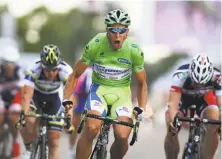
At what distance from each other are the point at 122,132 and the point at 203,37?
99.2m

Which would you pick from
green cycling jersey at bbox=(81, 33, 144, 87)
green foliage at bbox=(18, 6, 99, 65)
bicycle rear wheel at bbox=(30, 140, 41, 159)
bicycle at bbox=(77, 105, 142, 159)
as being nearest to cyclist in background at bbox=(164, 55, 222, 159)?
green cycling jersey at bbox=(81, 33, 144, 87)

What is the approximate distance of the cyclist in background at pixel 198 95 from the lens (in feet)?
34.5

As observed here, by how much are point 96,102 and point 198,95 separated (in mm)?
2459

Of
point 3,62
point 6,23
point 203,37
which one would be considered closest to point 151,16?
point 203,37

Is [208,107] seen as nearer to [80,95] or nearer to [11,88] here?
[80,95]

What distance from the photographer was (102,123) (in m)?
9.24

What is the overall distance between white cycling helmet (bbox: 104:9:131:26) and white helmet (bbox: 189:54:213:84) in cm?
151

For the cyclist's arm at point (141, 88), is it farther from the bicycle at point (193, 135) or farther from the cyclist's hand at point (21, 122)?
the cyclist's hand at point (21, 122)

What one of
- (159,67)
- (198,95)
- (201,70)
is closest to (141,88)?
(201,70)

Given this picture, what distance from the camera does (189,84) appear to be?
36.3 ft

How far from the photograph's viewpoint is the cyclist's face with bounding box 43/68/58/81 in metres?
11.1

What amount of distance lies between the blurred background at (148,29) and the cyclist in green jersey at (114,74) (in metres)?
62.9

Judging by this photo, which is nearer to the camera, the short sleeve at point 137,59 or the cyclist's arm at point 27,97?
the short sleeve at point 137,59

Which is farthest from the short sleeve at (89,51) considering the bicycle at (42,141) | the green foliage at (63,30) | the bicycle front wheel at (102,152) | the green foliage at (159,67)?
the green foliage at (63,30)
